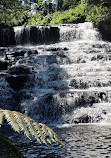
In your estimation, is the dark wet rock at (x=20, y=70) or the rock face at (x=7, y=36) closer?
the dark wet rock at (x=20, y=70)

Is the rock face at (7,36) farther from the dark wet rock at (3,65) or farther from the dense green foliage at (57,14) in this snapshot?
the dark wet rock at (3,65)

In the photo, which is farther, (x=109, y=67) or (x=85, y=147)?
(x=109, y=67)

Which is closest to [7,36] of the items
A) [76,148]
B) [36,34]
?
[36,34]

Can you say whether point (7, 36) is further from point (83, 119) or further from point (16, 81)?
point (83, 119)

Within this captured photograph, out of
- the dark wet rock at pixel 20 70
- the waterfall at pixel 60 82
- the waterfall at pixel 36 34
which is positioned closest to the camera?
the waterfall at pixel 60 82

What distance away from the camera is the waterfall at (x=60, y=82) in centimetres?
985

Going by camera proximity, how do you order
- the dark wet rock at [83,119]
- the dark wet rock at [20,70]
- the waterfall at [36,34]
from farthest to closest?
the waterfall at [36,34], the dark wet rock at [20,70], the dark wet rock at [83,119]

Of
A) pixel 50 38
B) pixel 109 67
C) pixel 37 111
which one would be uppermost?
pixel 50 38

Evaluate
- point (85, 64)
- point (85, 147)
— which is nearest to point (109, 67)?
point (85, 64)

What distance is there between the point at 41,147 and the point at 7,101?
6360 mm

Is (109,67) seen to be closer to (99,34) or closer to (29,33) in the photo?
(99,34)

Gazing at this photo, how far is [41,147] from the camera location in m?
4.98

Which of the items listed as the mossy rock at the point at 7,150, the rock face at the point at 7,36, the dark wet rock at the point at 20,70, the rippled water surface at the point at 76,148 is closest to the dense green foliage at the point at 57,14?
the rock face at the point at 7,36

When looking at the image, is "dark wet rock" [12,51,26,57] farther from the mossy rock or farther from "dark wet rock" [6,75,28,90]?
the mossy rock
